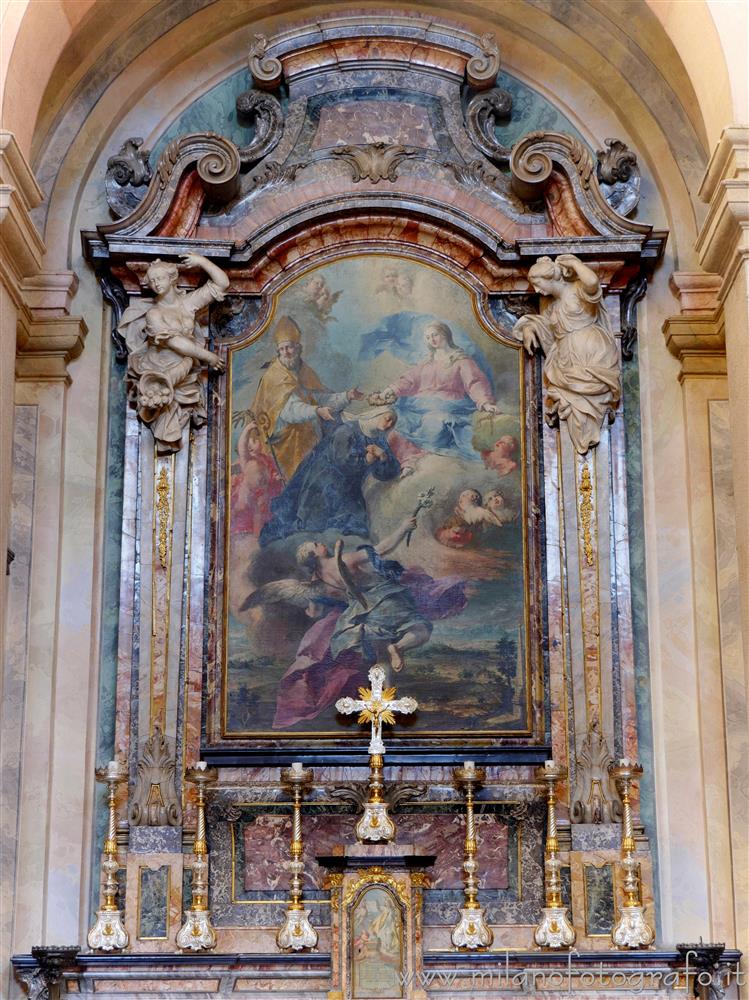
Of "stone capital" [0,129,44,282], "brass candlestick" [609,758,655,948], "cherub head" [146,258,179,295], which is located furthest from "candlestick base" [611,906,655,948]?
"stone capital" [0,129,44,282]

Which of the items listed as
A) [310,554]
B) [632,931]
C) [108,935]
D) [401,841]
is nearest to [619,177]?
[310,554]

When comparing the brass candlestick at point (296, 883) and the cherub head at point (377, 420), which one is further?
the cherub head at point (377, 420)

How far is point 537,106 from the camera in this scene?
1112 centimetres

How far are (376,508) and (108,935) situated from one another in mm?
2965

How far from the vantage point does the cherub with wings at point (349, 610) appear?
10.1 meters

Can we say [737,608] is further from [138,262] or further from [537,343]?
[138,262]

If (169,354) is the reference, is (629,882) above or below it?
below

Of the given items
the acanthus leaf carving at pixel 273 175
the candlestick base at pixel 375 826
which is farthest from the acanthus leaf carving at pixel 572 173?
the candlestick base at pixel 375 826

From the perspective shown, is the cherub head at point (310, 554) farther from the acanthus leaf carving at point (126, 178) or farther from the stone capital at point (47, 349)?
the acanthus leaf carving at point (126, 178)

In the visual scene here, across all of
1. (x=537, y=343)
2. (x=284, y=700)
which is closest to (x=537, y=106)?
(x=537, y=343)

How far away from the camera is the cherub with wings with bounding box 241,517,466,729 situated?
398 inches

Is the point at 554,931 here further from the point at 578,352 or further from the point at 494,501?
the point at 578,352

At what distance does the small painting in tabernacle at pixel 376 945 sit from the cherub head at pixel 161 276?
3.81 m

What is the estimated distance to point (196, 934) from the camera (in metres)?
9.34
